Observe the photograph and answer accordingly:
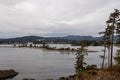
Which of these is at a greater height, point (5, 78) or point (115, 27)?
point (115, 27)

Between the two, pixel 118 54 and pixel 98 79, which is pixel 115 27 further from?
pixel 98 79

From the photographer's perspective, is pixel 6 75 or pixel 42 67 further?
pixel 42 67

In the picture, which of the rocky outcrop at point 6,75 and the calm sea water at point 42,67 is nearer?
the rocky outcrop at point 6,75

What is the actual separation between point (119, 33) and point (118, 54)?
19.8 feet

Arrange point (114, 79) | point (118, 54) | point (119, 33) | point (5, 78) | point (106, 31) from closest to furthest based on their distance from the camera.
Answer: point (114, 79)
point (118, 54)
point (119, 33)
point (106, 31)
point (5, 78)

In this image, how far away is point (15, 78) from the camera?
235 ft

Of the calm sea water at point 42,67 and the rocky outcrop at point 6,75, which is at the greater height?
the rocky outcrop at point 6,75

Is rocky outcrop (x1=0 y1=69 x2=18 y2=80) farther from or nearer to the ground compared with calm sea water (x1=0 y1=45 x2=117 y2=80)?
farther from the ground

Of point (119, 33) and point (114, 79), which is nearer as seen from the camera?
point (114, 79)

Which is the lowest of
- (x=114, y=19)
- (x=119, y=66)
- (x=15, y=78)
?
(x=15, y=78)

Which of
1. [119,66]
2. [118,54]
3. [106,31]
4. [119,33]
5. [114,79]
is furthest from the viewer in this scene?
[106,31]

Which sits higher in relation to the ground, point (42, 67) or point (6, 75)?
point (6, 75)

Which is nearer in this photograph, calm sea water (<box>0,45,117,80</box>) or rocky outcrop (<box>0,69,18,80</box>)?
rocky outcrop (<box>0,69,18,80</box>)

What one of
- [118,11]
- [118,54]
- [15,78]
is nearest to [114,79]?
[118,54]
